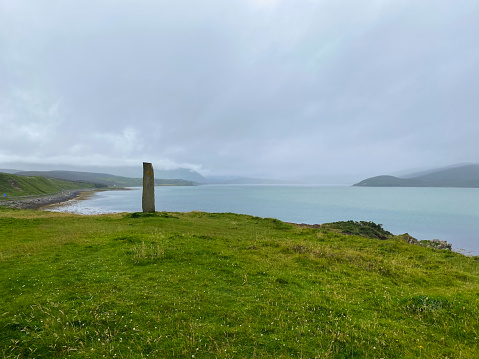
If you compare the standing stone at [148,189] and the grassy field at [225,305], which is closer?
the grassy field at [225,305]

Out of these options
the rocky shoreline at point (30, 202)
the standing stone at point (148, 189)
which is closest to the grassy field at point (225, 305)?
the standing stone at point (148, 189)

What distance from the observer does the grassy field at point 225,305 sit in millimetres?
5891

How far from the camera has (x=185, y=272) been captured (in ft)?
36.8

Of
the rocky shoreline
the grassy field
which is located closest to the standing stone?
the grassy field

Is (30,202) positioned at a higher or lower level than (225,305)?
lower

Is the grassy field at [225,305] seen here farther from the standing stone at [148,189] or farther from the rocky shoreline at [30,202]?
the rocky shoreline at [30,202]

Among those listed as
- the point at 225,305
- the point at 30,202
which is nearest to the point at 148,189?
the point at 225,305

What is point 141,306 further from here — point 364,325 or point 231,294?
point 364,325

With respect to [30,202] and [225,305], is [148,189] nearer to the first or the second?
[225,305]

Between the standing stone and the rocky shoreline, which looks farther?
the rocky shoreline

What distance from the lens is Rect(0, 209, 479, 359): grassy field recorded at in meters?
5.89

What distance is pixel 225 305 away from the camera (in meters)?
8.02

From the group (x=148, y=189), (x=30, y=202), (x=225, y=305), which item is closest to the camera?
(x=225, y=305)

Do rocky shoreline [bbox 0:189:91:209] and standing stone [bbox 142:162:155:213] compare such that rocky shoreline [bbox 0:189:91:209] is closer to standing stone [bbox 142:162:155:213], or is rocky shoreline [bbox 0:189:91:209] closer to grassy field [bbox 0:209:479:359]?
standing stone [bbox 142:162:155:213]
